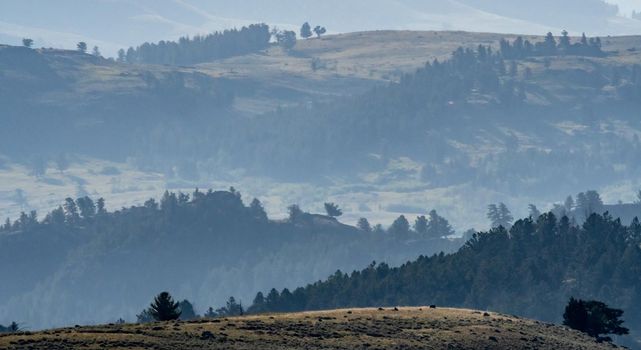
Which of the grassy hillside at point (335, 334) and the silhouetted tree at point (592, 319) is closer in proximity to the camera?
the grassy hillside at point (335, 334)

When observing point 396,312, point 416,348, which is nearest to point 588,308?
point 396,312

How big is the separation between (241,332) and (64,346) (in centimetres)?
1632

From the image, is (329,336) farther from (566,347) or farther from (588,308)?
(588,308)

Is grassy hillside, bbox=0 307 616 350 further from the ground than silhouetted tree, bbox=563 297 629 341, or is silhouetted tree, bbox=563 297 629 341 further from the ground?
grassy hillside, bbox=0 307 616 350

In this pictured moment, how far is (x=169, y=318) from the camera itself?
143500mm

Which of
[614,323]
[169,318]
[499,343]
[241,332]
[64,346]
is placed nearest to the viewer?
[64,346]

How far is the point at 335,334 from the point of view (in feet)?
416

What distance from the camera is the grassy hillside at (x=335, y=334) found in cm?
11506

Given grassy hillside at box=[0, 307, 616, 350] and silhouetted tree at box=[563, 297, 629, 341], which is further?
silhouetted tree at box=[563, 297, 629, 341]

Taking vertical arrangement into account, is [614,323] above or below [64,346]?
below

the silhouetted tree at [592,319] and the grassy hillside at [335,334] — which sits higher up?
the grassy hillside at [335,334]

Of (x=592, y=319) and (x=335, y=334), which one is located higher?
(x=335, y=334)

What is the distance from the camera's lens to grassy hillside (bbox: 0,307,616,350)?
115m

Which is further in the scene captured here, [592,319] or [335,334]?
[592,319]
